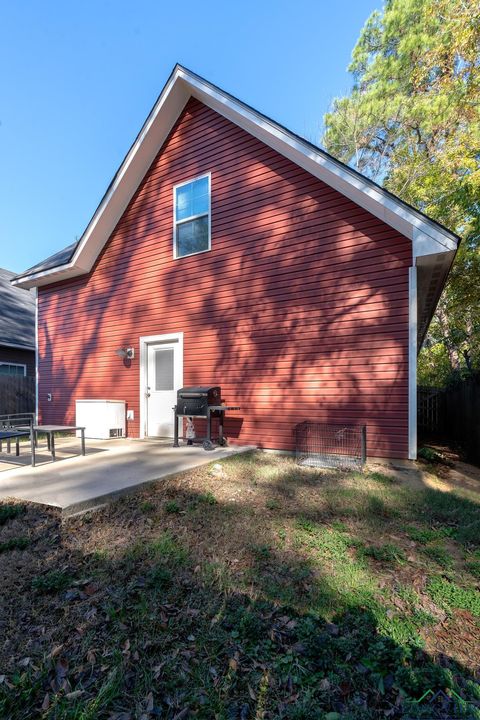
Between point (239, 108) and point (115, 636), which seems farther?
point (239, 108)

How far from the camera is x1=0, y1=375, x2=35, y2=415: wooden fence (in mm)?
11781

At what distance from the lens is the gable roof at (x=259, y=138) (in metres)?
5.13

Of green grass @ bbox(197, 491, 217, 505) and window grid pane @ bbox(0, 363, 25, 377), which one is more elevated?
window grid pane @ bbox(0, 363, 25, 377)

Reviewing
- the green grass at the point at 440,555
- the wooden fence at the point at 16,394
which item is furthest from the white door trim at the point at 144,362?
the wooden fence at the point at 16,394

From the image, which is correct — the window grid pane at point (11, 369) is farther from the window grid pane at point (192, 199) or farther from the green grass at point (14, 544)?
the green grass at point (14, 544)

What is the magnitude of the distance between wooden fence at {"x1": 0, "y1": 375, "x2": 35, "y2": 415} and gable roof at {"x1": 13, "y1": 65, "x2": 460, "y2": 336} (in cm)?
398

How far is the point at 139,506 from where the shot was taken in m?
3.55

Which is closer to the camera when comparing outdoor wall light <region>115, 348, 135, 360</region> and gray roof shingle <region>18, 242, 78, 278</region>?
outdoor wall light <region>115, 348, 135, 360</region>

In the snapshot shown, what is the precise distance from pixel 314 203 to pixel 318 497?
4850 mm

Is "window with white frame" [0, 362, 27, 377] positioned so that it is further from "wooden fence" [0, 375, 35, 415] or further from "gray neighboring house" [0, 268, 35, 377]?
"wooden fence" [0, 375, 35, 415]

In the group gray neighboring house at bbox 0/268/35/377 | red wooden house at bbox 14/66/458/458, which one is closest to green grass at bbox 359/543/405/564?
red wooden house at bbox 14/66/458/458

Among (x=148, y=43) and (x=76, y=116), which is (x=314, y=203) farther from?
(x=76, y=116)

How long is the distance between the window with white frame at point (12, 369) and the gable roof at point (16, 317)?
817 mm

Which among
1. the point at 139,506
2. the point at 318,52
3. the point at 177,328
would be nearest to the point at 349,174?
the point at 177,328
